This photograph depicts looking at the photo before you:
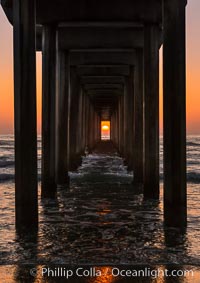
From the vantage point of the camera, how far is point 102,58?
16.6 meters

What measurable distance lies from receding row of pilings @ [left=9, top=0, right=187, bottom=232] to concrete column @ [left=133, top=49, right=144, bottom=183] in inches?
1.1

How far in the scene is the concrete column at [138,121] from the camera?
42.1 ft

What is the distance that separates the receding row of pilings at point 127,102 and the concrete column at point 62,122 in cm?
3

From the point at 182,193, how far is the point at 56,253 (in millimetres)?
2193

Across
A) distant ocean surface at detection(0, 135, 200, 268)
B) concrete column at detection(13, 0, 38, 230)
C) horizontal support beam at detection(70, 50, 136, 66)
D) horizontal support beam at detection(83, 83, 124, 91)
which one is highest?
horizontal support beam at detection(70, 50, 136, 66)

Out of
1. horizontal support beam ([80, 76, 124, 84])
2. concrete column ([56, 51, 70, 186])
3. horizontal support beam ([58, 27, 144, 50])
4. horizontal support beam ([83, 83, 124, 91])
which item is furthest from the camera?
horizontal support beam ([83, 83, 124, 91])

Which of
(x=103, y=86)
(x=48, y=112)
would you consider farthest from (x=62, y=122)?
(x=103, y=86)

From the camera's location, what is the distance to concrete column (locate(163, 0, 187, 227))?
706 centimetres

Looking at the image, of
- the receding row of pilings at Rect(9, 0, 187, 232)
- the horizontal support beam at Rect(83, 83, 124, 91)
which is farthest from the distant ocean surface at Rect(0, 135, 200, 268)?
the horizontal support beam at Rect(83, 83, 124, 91)

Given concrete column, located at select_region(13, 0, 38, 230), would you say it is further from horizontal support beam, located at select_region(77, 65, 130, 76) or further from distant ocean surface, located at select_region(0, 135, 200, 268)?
horizontal support beam, located at select_region(77, 65, 130, 76)

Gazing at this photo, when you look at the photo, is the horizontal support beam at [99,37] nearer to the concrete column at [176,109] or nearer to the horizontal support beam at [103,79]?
the concrete column at [176,109]

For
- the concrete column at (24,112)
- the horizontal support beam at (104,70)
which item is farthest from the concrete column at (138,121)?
the concrete column at (24,112)

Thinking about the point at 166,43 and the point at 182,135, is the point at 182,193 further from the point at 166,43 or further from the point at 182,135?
the point at 166,43

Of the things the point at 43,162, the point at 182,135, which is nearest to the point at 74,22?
the point at 43,162
